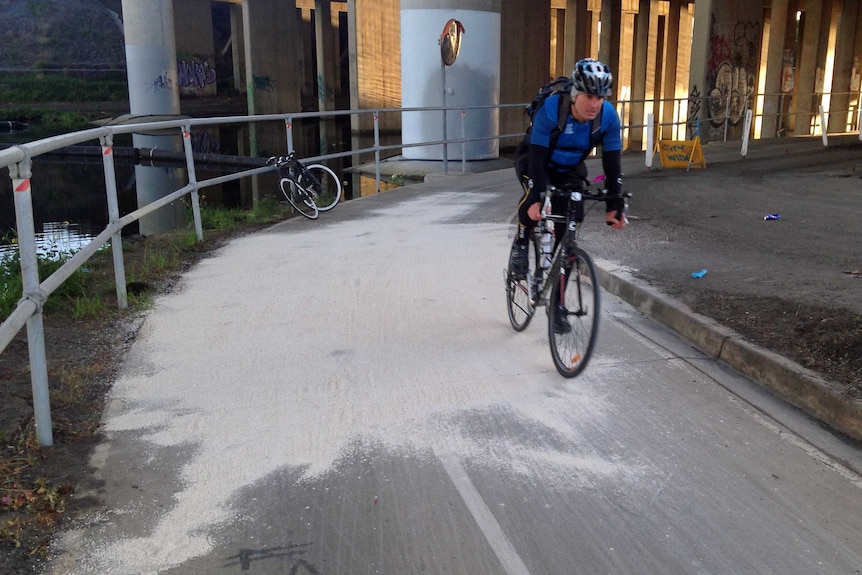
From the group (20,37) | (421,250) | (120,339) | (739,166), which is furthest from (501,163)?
(20,37)

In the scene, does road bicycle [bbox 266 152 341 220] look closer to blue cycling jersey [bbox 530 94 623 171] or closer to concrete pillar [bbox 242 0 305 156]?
blue cycling jersey [bbox 530 94 623 171]

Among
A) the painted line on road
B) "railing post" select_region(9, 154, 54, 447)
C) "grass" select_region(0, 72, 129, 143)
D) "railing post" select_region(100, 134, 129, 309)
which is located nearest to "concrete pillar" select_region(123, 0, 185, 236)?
"grass" select_region(0, 72, 129, 143)

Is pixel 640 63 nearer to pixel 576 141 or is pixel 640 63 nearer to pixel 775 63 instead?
pixel 775 63

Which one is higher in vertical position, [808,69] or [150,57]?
[150,57]

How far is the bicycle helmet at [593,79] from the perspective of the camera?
4766 mm

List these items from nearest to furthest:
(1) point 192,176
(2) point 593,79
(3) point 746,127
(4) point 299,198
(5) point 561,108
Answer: (2) point 593,79
(5) point 561,108
(1) point 192,176
(4) point 299,198
(3) point 746,127

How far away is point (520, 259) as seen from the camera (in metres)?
5.83

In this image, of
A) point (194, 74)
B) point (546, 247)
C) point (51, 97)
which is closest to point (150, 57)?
point (51, 97)

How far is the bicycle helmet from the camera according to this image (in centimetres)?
477

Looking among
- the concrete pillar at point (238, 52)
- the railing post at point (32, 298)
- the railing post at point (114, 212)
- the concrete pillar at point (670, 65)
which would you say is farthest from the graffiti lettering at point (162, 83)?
the railing post at point (32, 298)

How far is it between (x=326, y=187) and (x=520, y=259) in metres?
7.07

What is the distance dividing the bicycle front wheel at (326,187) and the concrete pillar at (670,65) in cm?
2712

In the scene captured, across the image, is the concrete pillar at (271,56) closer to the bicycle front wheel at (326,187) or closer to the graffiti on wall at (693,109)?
the graffiti on wall at (693,109)

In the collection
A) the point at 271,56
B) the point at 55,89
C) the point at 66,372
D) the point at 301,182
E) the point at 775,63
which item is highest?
the point at 271,56
